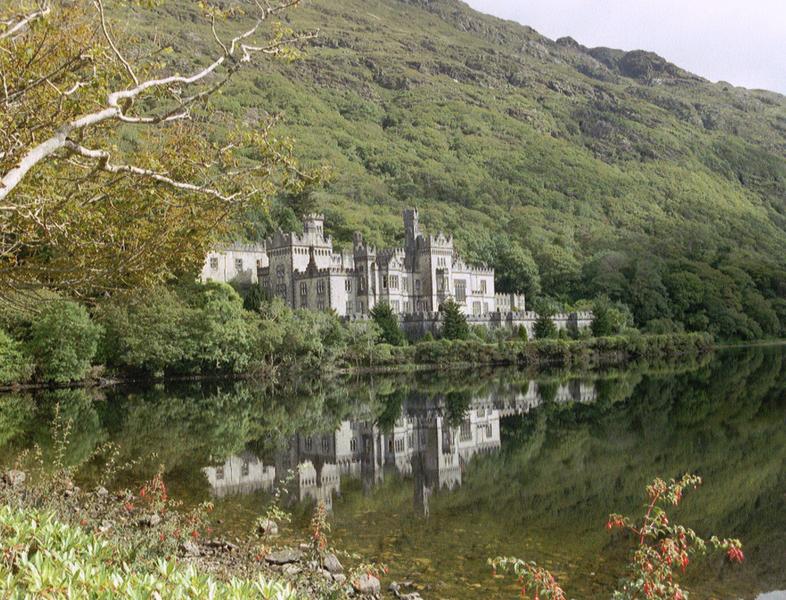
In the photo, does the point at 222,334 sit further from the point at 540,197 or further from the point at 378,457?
the point at 540,197

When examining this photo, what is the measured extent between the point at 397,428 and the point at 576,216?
413 feet

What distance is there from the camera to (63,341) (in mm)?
50844

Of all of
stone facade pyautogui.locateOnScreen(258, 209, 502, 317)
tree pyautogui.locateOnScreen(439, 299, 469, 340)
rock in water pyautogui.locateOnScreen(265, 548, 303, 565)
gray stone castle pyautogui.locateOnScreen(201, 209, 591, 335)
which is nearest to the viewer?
rock in water pyautogui.locateOnScreen(265, 548, 303, 565)

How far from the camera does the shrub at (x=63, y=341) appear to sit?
165 ft

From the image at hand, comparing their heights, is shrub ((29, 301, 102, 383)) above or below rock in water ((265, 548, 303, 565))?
above

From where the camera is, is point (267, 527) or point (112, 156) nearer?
point (267, 527)

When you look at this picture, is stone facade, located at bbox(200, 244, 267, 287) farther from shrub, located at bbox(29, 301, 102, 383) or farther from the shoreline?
shrub, located at bbox(29, 301, 102, 383)

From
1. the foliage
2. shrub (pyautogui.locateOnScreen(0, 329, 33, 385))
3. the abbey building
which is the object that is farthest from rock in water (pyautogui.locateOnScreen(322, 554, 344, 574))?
the foliage

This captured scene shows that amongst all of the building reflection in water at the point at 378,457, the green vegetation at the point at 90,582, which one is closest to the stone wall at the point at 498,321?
the building reflection in water at the point at 378,457

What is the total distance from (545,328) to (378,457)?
53110mm

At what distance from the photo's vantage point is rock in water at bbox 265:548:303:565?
42.6 feet

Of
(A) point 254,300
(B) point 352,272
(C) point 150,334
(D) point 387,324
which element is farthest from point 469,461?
(B) point 352,272

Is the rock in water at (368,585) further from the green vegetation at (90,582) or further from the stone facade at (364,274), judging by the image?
the stone facade at (364,274)

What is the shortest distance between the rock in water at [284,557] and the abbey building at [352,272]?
190 feet
